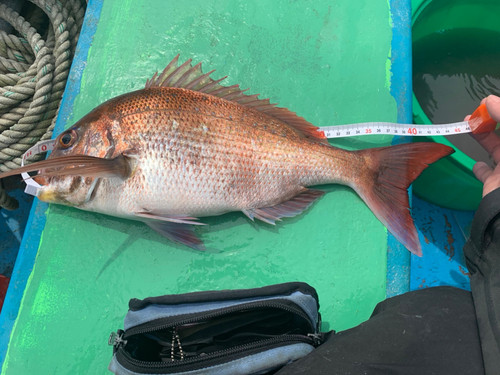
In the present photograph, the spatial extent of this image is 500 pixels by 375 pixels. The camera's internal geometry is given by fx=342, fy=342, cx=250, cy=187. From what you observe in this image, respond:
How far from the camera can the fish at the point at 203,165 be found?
53.3 inches

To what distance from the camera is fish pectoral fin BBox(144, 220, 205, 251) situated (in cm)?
143

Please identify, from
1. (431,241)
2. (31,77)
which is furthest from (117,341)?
(431,241)

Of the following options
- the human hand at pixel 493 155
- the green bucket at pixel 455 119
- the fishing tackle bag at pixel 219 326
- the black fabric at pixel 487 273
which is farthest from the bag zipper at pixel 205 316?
the green bucket at pixel 455 119

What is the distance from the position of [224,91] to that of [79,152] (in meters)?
0.66

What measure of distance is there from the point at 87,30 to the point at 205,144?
1.07m

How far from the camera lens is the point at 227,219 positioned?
4.99ft

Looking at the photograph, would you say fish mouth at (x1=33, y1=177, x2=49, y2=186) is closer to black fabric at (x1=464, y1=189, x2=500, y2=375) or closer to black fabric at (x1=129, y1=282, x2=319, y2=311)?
black fabric at (x1=129, y1=282, x2=319, y2=311)

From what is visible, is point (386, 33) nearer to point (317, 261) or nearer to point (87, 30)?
point (317, 261)

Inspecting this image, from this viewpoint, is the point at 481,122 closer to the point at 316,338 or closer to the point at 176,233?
the point at 316,338

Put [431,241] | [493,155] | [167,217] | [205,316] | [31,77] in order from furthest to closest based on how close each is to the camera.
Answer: [431,241] < [31,77] < [493,155] < [167,217] < [205,316]

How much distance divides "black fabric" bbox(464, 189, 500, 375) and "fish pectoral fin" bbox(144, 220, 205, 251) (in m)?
1.00

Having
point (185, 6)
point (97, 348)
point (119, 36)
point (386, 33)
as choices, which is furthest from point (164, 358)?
point (386, 33)

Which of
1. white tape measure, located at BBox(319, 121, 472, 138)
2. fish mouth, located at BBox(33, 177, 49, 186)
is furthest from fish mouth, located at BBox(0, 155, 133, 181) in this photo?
white tape measure, located at BBox(319, 121, 472, 138)

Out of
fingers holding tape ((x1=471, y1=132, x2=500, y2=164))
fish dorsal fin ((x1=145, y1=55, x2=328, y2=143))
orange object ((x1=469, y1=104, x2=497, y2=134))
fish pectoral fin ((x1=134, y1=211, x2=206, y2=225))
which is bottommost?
fish pectoral fin ((x1=134, y1=211, x2=206, y2=225))
